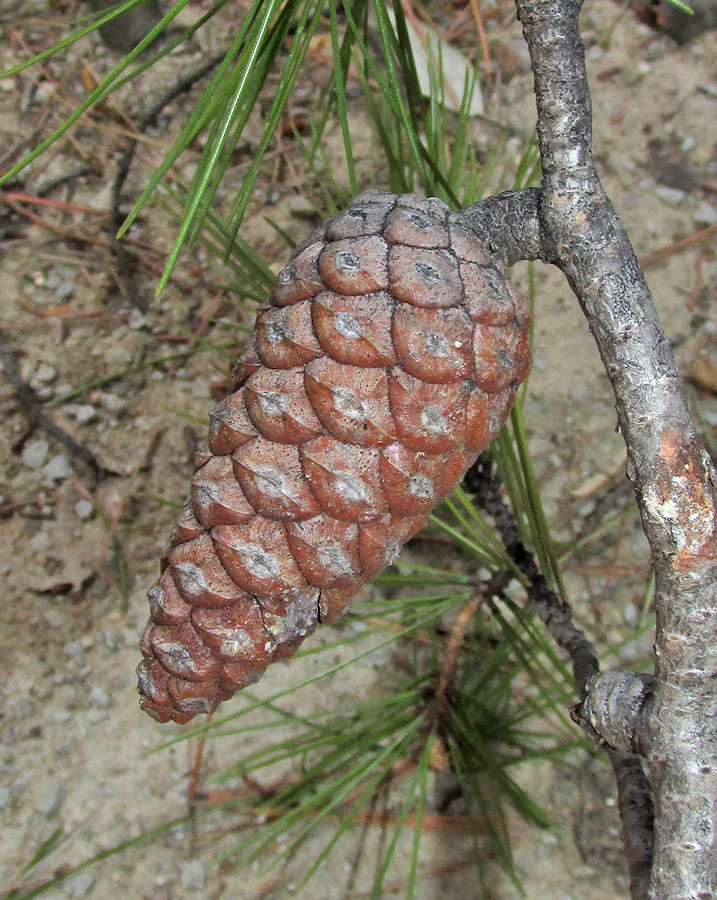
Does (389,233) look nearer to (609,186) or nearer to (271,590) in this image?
(271,590)

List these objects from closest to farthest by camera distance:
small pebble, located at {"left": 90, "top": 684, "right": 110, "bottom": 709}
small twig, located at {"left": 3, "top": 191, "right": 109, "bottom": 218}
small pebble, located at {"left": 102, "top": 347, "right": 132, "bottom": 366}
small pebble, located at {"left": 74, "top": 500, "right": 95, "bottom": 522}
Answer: small pebble, located at {"left": 90, "top": 684, "right": 110, "bottom": 709} → small pebble, located at {"left": 74, "top": 500, "right": 95, "bottom": 522} → small pebble, located at {"left": 102, "top": 347, "right": 132, "bottom": 366} → small twig, located at {"left": 3, "top": 191, "right": 109, "bottom": 218}

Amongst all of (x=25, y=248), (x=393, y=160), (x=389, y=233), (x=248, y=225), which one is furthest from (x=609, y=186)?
(x=389, y=233)

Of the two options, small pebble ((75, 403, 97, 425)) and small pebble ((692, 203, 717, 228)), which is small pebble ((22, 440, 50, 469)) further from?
small pebble ((692, 203, 717, 228))

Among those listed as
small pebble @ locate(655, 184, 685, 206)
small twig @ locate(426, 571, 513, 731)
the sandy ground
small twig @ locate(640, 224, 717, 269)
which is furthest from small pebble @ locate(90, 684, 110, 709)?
small pebble @ locate(655, 184, 685, 206)

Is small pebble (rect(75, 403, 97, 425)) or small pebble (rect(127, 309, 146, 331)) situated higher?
small pebble (rect(127, 309, 146, 331))

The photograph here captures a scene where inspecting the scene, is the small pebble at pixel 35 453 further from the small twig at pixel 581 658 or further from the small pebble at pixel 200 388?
the small twig at pixel 581 658

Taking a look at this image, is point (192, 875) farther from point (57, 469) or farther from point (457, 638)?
point (57, 469)

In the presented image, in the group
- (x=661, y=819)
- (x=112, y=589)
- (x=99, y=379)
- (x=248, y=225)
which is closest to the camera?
(x=661, y=819)
